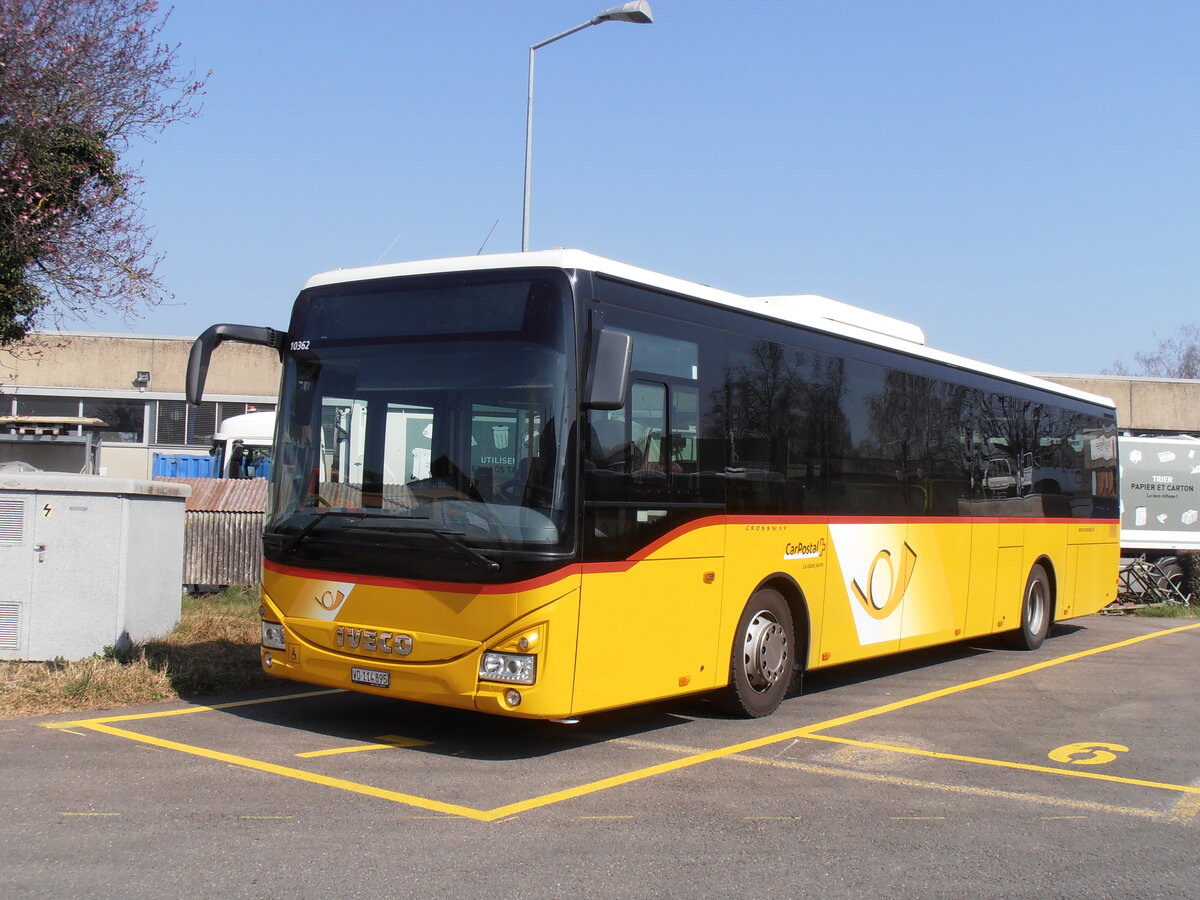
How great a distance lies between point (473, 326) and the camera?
7543 mm

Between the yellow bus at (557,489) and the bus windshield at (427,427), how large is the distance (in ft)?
0.05

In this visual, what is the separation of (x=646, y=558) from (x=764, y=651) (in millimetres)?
1832

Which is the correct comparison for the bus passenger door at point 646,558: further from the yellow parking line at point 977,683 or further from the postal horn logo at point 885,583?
the postal horn logo at point 885,583

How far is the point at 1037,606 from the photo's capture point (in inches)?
573

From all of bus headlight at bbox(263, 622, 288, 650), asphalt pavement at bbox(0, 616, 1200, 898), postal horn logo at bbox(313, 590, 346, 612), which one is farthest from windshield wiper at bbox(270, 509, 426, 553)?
asphalt pavement at bbox(0, 616, 1200, 898)

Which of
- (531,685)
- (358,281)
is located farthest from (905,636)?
(358,281)

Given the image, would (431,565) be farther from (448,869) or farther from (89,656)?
(89,656)

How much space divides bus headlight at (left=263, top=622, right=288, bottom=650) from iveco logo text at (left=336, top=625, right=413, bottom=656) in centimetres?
59

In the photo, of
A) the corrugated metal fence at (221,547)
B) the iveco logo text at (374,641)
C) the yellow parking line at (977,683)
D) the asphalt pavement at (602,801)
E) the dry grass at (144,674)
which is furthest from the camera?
the corrugated metal fence at (221,547)

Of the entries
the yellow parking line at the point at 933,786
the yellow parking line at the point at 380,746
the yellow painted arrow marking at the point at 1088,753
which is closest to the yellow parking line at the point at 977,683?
the yellow parking line at the point at 933,786

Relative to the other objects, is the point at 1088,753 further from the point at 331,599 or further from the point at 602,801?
the point at 331,599

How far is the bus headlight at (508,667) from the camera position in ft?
23.3

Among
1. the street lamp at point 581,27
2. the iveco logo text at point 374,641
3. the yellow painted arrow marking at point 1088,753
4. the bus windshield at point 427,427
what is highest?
the street lamp at point 581,27

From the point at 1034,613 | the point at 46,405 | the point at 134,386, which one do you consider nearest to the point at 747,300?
the point at 1034,613
